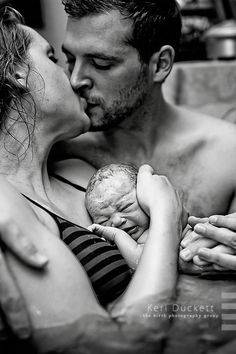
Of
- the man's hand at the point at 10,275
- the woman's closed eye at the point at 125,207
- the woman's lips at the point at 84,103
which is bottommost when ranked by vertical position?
the woman's closed eye at the point at 125,207

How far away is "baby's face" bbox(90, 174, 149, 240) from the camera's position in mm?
2316

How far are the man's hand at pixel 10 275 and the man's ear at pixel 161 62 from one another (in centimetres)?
144

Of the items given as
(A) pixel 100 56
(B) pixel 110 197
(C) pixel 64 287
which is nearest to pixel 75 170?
(B) pixel 110 197

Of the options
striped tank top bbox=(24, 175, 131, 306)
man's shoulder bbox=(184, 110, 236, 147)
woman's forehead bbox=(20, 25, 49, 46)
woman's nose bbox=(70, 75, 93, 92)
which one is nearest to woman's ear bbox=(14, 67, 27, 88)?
woman's forehead bbox=(20, 25, 49, 46)

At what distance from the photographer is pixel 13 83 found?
225cm

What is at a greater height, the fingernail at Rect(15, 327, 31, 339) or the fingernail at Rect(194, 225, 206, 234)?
the fingernail at Rect(194, 225, 206, 234)

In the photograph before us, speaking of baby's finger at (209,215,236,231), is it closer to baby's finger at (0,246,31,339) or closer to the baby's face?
the baby's face

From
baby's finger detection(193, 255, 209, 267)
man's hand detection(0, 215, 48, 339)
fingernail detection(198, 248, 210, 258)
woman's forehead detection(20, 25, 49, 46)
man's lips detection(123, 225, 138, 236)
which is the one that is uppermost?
woman's forehead detection(20, 25, 49, 46)

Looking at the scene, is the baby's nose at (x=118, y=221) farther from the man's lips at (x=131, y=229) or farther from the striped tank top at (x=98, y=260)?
the striped tank top at (x=98, y=260)

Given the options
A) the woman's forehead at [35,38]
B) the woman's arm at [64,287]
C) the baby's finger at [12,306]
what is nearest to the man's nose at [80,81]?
the woman's forehead at [35,38]

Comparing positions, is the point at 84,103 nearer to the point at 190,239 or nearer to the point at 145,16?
the point at 145,16

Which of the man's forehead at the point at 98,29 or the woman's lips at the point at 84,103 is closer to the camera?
the woman's lips at the point at 84,103

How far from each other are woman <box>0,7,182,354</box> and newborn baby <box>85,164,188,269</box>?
0.05 m

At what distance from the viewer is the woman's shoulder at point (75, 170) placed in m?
2.61
